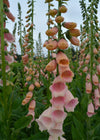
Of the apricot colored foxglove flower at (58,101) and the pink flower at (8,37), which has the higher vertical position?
the pink flower at (8,37)

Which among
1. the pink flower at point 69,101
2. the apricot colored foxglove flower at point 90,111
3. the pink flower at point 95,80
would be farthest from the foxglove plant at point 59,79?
the pink flower at point 95,80

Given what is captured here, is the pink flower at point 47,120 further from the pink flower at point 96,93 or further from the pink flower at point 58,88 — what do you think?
the pink flower at point 96,93

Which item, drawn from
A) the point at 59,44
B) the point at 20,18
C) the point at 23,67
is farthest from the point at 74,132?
the point at 20,18

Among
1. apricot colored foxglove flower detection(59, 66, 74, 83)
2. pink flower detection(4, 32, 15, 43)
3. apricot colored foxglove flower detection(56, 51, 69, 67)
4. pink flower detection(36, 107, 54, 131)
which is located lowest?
pink flower detection(36, 107, 54, 131)

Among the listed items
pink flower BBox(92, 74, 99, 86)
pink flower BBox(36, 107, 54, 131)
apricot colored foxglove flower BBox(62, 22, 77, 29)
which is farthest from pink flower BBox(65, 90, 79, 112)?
pink flower BBox(92, 74, 99, 86)

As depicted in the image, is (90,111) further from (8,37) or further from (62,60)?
(8,37)

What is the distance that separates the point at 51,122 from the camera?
4.50 feet

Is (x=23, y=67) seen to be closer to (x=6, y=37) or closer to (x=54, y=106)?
(x=6, y=37)

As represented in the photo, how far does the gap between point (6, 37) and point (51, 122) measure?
1.01 meters

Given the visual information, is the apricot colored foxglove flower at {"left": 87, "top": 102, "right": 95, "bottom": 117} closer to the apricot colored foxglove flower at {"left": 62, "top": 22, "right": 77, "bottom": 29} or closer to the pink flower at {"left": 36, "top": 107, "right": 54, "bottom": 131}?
the pink flower at {"left": 36, "top": 107, "right": 54, "bottom": 131}

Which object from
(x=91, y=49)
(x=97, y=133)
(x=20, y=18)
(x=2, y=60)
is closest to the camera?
(x=2, y=60)

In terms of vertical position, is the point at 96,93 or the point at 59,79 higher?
the point at 96,93

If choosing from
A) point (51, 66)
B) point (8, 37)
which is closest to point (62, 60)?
point (51, 66)

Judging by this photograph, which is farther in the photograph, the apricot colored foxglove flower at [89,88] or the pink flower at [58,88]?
the apricot colored foxglove flower at [89,88]
